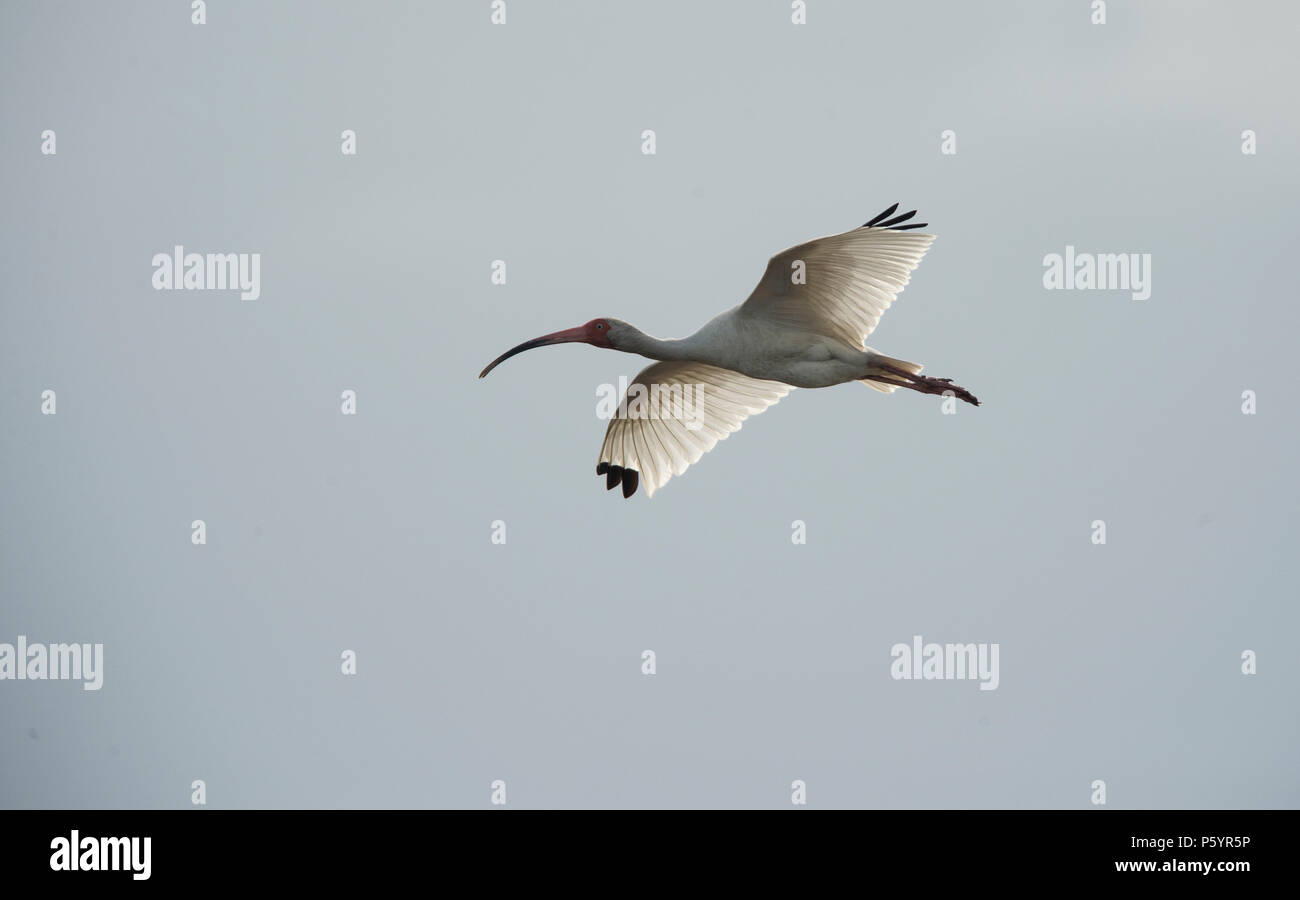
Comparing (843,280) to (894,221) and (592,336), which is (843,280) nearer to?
(894,221)

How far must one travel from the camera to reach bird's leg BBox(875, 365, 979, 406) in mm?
20188

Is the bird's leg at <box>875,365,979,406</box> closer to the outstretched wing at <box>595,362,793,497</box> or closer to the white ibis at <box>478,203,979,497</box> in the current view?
the white ibis at <box>478,203,979,497</box>

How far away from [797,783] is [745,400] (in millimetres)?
5830

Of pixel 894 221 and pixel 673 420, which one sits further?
pixel 673 420

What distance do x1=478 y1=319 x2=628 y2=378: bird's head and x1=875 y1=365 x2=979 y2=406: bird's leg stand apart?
11.2 ft

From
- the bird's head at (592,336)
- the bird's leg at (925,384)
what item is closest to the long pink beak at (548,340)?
the bird's head at (592,336)

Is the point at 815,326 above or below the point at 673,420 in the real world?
above

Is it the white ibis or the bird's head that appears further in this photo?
the bird's head

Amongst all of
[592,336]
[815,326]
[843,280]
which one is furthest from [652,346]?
[843,280]

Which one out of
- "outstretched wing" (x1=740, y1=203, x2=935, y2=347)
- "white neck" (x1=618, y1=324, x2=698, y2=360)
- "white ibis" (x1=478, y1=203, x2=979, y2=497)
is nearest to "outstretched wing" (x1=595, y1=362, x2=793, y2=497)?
"white ibis" (x1=478, y1=203, x2=979, y2=497)

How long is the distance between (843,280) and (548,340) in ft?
13.1

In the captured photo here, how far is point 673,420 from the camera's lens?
75.5 feet

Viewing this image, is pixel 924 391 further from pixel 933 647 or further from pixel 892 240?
pixel 933 647
